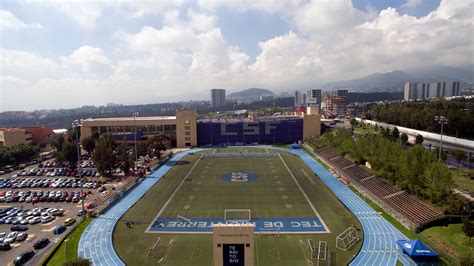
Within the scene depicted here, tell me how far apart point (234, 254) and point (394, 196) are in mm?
26146

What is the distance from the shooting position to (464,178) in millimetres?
38531

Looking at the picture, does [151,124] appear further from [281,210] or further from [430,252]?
[430,252]

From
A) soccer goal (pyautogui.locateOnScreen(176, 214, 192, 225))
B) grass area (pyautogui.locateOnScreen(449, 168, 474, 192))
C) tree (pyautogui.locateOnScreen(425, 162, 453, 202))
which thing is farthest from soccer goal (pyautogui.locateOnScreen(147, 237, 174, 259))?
grass area (pyautogui.locateOnScreen(449, 168, 474, 192))

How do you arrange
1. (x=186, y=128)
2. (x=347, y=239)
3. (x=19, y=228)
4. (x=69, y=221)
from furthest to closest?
(x=186, y=128) → (x=69, y=221) → (x=19, y=228) → (x=347, y=239)

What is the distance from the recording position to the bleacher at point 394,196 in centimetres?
2873

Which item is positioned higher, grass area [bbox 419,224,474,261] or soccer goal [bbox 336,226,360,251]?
grass area [bbox 419,224,474,261]

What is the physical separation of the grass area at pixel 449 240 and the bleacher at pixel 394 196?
1.22m

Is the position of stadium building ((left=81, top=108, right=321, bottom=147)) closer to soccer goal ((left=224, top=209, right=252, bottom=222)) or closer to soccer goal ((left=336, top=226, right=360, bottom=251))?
soccer goal ((left=224, top=209, right=252, bottom=222))

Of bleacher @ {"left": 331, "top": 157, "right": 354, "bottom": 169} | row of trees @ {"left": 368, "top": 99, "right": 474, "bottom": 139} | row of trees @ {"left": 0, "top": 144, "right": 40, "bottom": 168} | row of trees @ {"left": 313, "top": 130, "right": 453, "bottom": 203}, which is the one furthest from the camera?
row of trees @ {"left": 368, "top": 99, "right": 474, "bottom": 139}

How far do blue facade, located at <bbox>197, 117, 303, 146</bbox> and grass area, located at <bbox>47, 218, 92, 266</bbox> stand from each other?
177 ft

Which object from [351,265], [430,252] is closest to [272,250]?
[351,265]

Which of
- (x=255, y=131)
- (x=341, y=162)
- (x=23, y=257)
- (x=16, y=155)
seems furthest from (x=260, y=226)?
(x=16, y=155)

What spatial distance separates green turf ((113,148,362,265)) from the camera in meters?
24.4

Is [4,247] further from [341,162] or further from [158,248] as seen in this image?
[341,162]
